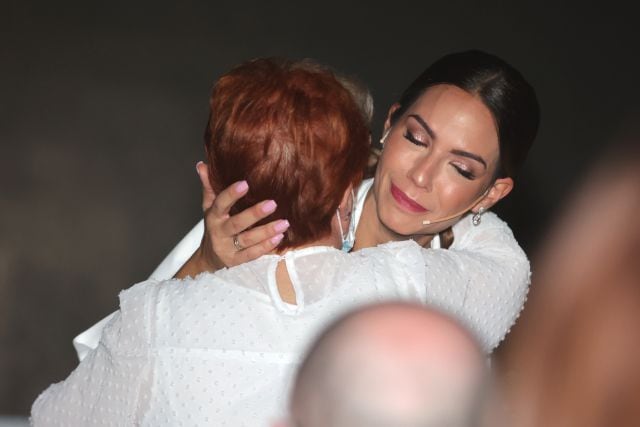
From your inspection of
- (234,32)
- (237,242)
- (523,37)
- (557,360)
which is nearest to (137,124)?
(234,32)

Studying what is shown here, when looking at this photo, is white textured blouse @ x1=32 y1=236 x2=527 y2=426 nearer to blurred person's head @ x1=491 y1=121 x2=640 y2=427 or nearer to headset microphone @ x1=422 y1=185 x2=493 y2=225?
headset microphone @ x1=422 y1=185 x2=493 y2=225

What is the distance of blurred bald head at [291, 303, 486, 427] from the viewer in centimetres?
78

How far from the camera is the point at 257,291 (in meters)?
1.46

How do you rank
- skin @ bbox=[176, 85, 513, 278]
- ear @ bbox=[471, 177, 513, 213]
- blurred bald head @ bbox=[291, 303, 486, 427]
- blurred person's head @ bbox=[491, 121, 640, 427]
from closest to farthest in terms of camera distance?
1. blurred bald head @ bbox=[291, 303, 486, 427]
2. skin @ bbox=[176, 85, 513, 278]
3. ear @ bbox=[471, 177, 513, 213]
4. blurred person's head @ bbox=[491, 121, 640, 427]

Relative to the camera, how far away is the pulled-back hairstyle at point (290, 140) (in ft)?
4.69

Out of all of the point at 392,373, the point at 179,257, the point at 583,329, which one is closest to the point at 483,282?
the point at 179,257

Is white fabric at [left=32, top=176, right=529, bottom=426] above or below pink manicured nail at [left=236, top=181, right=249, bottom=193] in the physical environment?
below

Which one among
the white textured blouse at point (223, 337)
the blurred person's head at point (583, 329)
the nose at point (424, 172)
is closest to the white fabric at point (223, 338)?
the white textured blouse at point (223, 337)

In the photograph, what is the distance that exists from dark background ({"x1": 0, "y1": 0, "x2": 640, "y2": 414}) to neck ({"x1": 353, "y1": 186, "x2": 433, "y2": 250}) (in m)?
2.39

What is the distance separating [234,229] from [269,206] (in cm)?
13

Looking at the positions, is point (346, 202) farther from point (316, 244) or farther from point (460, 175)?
point (460, 175)

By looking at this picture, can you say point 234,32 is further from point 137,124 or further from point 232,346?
point 232,346

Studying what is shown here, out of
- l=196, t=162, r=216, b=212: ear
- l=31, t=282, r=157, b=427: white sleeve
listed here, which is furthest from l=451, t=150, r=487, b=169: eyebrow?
l=31, t=282, r=157, b=427: white sleeve

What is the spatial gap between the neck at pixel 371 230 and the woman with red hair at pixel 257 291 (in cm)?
51
